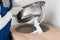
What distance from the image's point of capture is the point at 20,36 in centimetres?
84

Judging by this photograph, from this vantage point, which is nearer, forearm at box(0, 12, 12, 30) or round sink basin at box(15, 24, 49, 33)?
forearm at box(0, 12, 12, 30)

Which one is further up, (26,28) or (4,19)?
(4,19)

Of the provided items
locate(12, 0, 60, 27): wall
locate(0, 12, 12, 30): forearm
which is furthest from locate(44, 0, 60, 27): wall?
locate(0, 12, 12, 30): forearm

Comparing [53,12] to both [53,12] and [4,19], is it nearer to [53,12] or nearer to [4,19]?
[53,12]

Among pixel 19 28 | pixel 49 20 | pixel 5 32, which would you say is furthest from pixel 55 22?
pixel 5 32


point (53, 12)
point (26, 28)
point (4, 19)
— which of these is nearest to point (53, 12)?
point (53, 12)

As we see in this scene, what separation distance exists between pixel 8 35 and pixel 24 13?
8.0 inches

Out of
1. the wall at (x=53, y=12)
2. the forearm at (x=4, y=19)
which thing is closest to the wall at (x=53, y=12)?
the wall at (x=53, y=12)

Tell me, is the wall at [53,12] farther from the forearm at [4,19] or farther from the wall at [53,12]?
the forearm at [4,19]

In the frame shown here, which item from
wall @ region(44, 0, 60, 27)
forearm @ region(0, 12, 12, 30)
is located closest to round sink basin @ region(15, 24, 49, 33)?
wall @ region(44, 0, 60, 27)

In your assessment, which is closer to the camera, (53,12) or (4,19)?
(4,19)

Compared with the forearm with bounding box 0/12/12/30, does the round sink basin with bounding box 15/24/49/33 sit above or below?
below

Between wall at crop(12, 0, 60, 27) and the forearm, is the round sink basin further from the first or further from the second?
the forearm

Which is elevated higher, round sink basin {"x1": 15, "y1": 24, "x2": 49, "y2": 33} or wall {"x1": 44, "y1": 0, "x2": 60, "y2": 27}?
wall {"x1": 44, "y1": 0, "x2": 60, "y2": 27}
